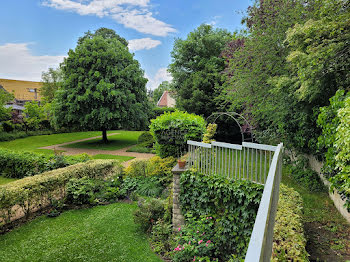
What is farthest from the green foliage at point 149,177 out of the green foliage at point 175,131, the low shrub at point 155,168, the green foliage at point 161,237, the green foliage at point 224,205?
the green foliage at point 224,205

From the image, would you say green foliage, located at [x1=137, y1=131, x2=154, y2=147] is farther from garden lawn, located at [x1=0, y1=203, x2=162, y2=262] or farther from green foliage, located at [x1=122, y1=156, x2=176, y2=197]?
garden lawn, located at [x1=0, y1=203, x2=162, y2=262]

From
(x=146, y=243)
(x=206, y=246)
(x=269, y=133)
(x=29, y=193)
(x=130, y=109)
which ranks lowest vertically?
(x=146, y=243)

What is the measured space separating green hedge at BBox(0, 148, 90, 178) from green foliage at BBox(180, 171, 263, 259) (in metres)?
6.14

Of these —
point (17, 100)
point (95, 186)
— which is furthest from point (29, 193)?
point (17, 100)

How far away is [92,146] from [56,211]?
1066 centimetres

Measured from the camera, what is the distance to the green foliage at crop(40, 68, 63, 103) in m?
24.2

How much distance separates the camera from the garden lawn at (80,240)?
4805 millimetres

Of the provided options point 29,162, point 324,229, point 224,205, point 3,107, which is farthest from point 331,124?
point 3,107

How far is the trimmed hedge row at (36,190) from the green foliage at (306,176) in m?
7.37

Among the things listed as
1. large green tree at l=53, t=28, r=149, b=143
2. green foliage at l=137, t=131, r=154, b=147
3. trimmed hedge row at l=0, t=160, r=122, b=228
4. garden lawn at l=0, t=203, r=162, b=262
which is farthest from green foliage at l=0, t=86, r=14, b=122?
garden lawn at l=0, t=203, r=162, b=262

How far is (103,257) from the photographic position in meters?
4.76

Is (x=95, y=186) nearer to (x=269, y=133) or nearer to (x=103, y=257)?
(x=103, y=257)

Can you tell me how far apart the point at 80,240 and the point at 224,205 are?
3.55 meters

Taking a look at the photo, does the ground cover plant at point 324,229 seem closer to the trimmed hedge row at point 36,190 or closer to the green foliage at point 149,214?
the green foliage at point 149,214
